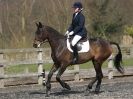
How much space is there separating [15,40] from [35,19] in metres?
4.70

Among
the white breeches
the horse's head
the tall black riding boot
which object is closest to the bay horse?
the horse's head

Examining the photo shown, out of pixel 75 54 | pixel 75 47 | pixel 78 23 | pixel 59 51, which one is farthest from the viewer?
pixel 75 54

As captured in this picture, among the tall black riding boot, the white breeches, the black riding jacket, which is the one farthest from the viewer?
the tall black riding boot

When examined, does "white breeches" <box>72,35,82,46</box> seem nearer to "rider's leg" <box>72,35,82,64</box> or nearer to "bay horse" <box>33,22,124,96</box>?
"rider's leg" <box>72,35,82,64</box>

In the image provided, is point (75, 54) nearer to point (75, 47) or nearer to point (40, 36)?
point (75, 47)

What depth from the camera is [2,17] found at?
3419cm

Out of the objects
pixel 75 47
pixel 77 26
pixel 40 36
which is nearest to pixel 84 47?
pixel 75 47

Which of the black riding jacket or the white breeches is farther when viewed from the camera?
the white breeches

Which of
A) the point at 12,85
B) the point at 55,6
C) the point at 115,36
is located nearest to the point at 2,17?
the point at 55,6

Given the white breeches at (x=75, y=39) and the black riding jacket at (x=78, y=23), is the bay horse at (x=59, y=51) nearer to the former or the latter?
the white breeches at (x=75, y=39)

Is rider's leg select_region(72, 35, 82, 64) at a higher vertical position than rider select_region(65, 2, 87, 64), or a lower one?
lower

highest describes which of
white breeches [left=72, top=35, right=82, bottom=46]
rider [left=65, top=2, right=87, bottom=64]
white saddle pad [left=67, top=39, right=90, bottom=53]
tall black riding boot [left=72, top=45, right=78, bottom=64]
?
rider [left=65, top=2, right=87, bottom=64]

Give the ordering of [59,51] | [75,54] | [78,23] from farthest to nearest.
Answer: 1. [75,54]
2. [59,51]
3. [78,23]

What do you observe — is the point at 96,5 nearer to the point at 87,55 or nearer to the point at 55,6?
the point at 55,6
